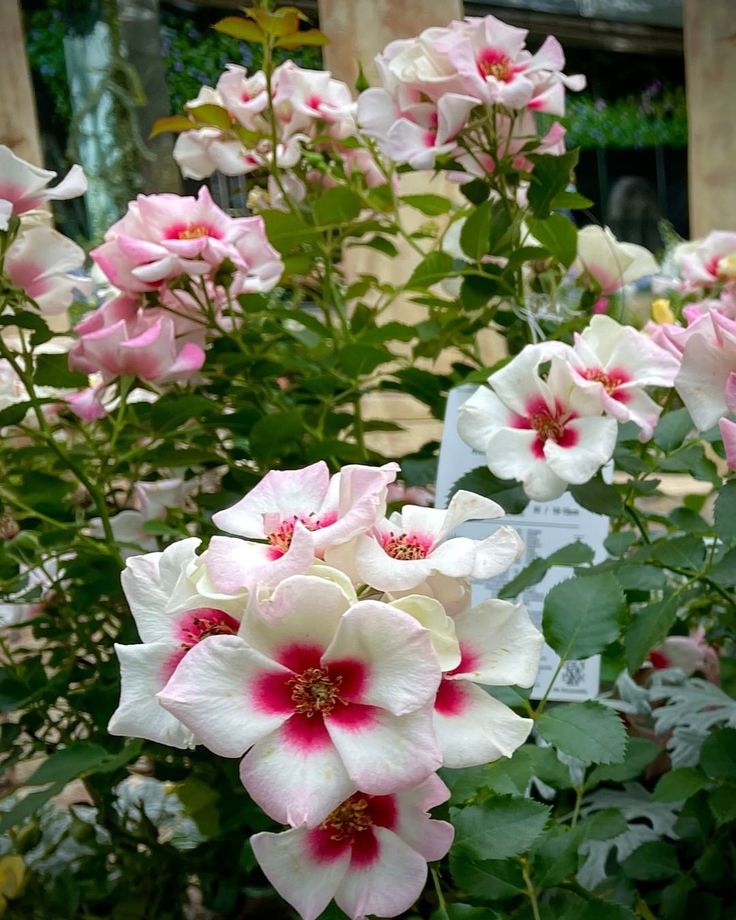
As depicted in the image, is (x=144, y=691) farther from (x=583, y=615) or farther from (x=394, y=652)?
(x=583, y=615)

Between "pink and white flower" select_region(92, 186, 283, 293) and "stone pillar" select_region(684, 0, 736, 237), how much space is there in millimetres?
1145

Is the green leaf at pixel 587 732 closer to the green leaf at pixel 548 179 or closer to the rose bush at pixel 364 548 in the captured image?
the rose bush at pixel 364 548

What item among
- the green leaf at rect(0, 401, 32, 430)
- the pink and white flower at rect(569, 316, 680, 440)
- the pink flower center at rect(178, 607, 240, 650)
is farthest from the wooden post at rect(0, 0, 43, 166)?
the pink flower center at rect(178, 607, 240, 650)

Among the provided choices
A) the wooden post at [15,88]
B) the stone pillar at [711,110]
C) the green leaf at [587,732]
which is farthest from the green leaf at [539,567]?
the stone pillar at [711,110]

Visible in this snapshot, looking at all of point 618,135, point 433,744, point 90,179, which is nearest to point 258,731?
point 433,744

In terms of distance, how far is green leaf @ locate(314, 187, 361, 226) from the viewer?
70cm

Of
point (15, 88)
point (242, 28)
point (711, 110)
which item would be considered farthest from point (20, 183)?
point (711, 110)

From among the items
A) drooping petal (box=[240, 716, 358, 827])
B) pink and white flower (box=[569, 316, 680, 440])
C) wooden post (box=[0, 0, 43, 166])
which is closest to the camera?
drooping petal (box=[240, 716, 358, 827])

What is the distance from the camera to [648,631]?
0.48m

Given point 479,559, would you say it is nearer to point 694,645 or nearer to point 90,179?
point 694,645

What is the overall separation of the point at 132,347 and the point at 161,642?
1.06ft

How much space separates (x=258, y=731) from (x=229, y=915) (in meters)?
0.56

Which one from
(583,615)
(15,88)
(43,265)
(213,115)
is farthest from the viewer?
(15,88)

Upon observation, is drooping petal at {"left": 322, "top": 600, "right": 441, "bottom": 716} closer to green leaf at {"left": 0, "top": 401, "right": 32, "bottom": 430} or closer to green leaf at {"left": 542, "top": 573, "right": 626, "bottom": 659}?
green leaf at {"left": 542, "top": 573, "right": 626, "bottom": 659}
